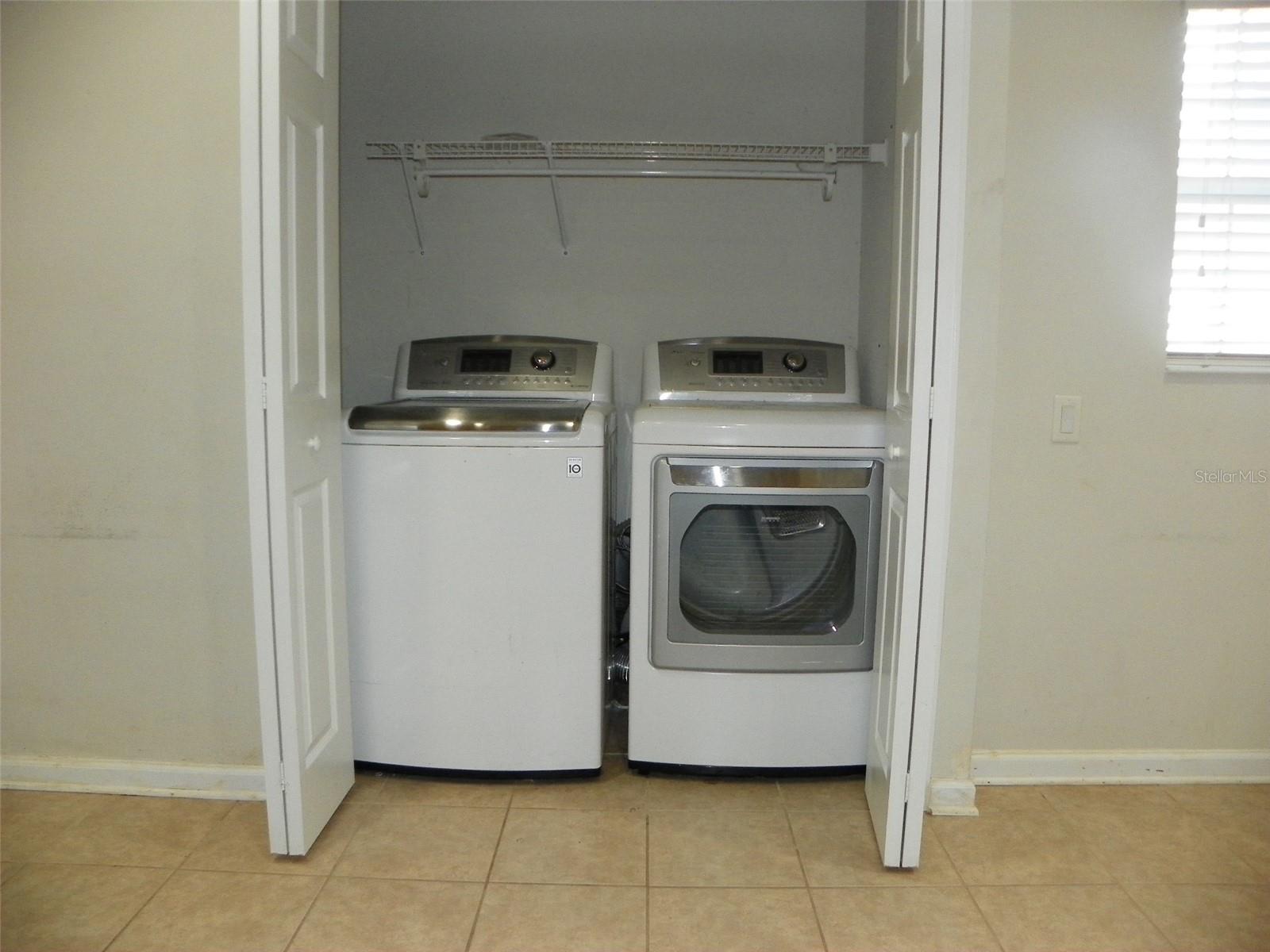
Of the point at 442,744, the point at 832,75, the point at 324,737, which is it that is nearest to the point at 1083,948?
the point at 442,744

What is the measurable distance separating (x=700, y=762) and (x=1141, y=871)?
0.95 metres

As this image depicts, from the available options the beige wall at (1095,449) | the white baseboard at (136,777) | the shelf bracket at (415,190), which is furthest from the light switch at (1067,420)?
the white baseboard at (136,777)

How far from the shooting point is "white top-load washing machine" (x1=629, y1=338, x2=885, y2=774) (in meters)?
1.96

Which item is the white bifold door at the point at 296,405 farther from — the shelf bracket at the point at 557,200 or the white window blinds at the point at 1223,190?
the white window blinds at the point at 1223,190

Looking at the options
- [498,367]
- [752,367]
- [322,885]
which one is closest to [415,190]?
[498,367]

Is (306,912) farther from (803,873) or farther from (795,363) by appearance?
(795,363)

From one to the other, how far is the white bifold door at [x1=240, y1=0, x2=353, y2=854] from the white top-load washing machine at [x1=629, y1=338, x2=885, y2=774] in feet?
2.27

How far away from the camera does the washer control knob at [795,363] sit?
2.36 m

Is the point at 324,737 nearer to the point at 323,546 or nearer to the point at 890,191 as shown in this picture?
the point at 323,546

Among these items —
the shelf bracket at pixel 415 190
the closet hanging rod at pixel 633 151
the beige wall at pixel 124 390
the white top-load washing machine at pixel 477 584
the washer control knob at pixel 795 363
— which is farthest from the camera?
the shelf bracket at pixel 415 190

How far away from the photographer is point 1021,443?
2.00 metres

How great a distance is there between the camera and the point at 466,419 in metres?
1.93

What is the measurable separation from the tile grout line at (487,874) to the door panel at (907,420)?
80cm

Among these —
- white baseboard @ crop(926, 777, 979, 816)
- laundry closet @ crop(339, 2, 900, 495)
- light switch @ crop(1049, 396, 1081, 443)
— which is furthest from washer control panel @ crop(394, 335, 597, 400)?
white baseboard @ crop(926, 777, 979, 816)
